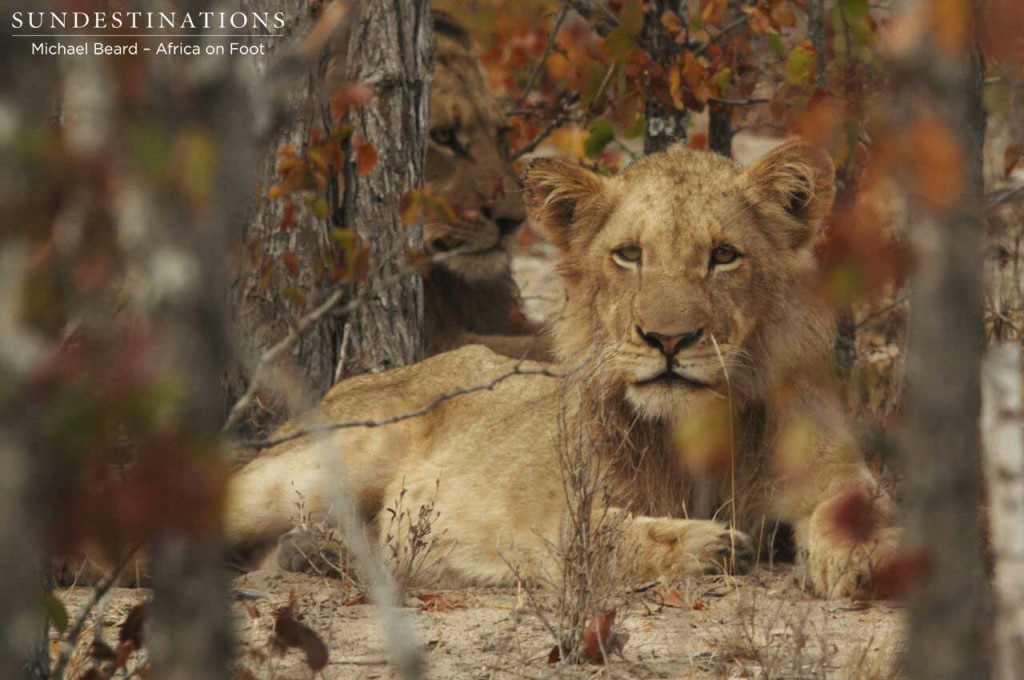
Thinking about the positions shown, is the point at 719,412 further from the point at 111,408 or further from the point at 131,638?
the point at 111,408

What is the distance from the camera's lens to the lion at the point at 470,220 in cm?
812

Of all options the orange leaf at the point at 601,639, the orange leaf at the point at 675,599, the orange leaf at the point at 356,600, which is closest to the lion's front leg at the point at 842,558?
the orange leaf at the point at 675,599

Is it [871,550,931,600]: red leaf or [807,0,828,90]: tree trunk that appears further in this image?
[807,0,828,90]: tree trunk

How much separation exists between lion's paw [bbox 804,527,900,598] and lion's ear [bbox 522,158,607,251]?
161cm

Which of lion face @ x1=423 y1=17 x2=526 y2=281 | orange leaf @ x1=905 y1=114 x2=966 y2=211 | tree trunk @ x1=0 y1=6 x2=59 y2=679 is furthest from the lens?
lion face @ x1=423 y1=17 x2=526 y2=281

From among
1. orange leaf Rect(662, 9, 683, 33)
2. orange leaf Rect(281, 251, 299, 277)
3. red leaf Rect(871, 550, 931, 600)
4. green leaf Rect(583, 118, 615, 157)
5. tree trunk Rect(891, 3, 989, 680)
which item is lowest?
red leaf Rect(871, 550, 931, 600)

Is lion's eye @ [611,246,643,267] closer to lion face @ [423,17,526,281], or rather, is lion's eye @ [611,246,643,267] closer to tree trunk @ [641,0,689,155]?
tree trunk @ [641,0,689,155]

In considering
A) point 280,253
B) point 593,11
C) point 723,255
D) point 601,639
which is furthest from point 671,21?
point 601,639

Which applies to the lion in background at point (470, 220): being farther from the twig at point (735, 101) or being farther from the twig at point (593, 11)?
the twig at point (735, 101)

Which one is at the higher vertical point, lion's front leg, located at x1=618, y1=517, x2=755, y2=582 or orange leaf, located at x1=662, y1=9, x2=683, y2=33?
orange leaf, located at x1=662, y1=9, x2=683, y2=33

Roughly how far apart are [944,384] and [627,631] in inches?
94.4

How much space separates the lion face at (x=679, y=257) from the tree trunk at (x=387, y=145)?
1.61m

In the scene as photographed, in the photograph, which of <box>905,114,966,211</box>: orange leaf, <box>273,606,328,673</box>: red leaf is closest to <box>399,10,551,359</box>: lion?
<box>273,606,328,673</box>: red leaf

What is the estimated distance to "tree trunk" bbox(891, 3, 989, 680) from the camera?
6.08 feet
